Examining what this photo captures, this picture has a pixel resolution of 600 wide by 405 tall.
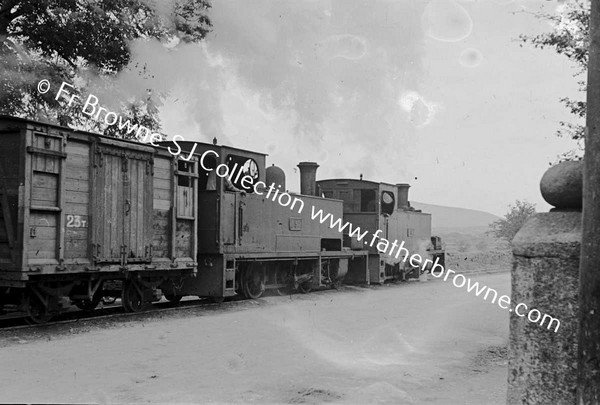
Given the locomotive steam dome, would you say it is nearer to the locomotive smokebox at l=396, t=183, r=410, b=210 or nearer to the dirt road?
the dirt road

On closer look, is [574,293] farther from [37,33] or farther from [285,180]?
[37,33]

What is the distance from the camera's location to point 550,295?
360 cm

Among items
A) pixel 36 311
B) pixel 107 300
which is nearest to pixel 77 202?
pixel 36 311

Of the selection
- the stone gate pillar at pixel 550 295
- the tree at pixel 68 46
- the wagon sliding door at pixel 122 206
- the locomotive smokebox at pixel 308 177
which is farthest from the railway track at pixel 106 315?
the stone gate pillar at pixel 550 295

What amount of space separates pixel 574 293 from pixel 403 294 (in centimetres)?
1337

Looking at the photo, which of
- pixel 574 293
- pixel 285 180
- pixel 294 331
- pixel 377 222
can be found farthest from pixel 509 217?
pixel 574 293

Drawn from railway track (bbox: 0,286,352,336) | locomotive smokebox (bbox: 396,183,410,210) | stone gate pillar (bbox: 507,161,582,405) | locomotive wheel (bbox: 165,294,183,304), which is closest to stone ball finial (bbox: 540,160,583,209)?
stone gate pillar (bbox: 507,161,582,405)

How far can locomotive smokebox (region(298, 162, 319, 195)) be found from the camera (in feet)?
58.4

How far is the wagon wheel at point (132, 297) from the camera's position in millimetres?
11664

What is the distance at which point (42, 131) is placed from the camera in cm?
972

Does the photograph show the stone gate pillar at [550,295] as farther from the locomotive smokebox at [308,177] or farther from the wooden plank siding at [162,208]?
the locomotive smokebox at [308,177]

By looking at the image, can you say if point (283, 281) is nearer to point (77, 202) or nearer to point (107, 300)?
point (107, 300)

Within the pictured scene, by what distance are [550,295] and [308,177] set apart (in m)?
14.3

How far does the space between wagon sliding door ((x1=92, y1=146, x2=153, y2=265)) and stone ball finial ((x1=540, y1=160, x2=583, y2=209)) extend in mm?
8361
